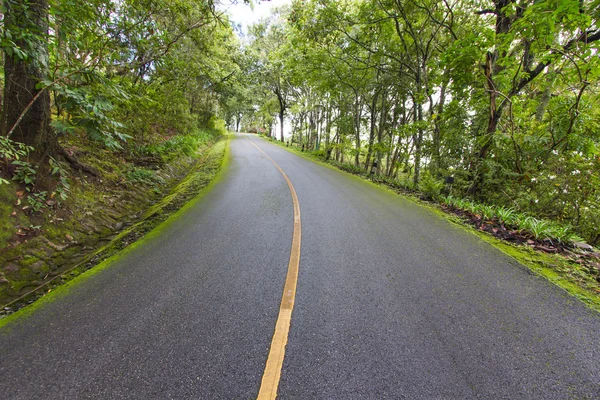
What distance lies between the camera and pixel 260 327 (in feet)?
6.84

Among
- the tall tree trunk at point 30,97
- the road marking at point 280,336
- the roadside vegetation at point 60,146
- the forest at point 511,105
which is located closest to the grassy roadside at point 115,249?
the roadside vegetation at point 60,146

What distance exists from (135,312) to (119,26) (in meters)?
5.05

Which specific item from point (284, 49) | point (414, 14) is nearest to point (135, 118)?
point (284, 49)

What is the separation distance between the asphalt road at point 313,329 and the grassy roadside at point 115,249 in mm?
152

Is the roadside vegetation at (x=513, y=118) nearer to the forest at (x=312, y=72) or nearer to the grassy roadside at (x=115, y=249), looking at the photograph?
the forest at (x=312, y=72)

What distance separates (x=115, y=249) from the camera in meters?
3.58

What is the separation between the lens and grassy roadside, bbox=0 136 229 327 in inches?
95.1

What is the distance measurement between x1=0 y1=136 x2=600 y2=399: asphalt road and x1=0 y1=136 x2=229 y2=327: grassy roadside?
0.15m

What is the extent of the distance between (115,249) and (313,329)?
3.27 m

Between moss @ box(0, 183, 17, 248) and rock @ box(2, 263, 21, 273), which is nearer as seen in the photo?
rock @ box(2, 263, 21, 273)

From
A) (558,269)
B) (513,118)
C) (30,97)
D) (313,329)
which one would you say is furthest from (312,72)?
(313,329)

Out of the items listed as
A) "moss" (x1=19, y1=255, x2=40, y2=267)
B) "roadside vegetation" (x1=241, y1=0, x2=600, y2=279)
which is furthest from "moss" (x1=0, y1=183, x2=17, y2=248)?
"roadside vegetation" (x1=241, y1=0, x2=600, y2=279)

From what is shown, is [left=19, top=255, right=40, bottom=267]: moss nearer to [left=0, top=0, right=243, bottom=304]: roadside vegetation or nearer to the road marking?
[left=0, top=0, right=243, bottom=304]: roadside vegetation

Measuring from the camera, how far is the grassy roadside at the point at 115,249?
241 cm
